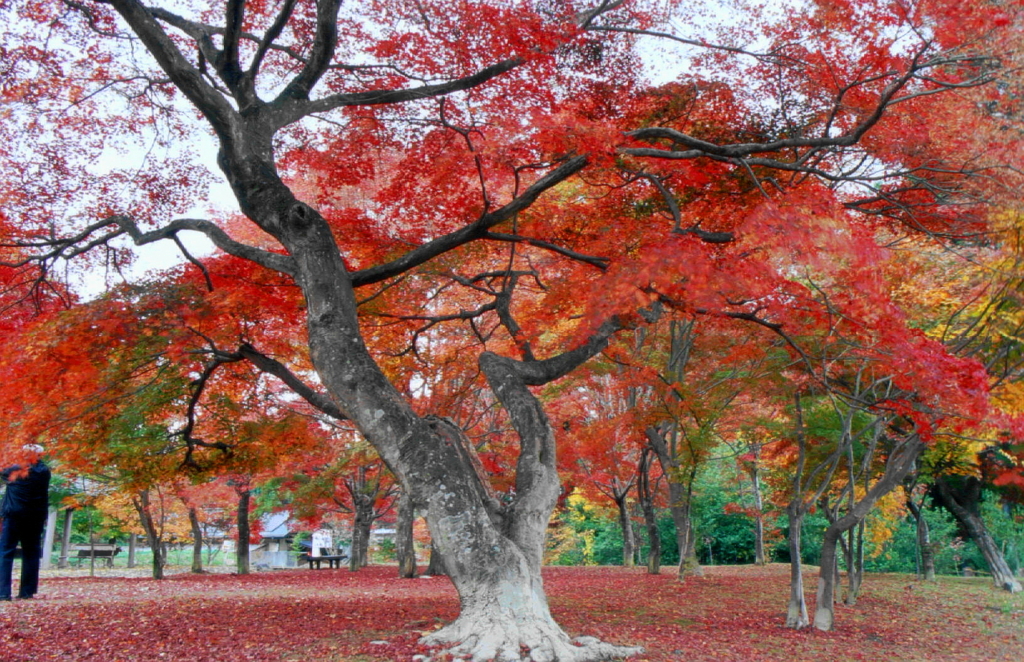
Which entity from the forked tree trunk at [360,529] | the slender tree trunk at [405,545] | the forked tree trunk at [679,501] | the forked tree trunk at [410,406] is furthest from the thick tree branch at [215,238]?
the forked tree trunk at [360,529]

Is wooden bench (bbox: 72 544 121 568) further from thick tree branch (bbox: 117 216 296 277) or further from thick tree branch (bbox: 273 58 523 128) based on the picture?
thick tree branch (bbox: 273 58 523 128)

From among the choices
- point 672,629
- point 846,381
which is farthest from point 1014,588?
point 672,629

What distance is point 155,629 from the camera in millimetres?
5852

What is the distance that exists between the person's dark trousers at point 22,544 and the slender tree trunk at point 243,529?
28.0 feet

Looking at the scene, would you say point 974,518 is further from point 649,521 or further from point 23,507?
point 23,507

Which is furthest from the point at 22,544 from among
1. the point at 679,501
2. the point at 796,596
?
the point at 679,501

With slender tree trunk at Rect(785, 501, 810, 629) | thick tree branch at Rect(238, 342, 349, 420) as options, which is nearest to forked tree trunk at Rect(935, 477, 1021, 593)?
slender tree trunk at Rect(785, 501, 810, 629)

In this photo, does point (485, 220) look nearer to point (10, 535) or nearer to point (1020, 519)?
point (10, 535)

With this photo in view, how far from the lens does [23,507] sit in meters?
7.50

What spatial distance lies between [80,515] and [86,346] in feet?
81.8

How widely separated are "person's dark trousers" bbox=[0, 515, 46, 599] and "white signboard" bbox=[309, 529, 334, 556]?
21.0 meters

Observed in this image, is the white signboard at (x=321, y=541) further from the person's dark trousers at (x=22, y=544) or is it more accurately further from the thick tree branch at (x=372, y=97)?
the thick tree branch at (x=372, y=97)

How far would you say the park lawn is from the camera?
16.6 ft

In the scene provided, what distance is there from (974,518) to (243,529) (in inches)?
661
